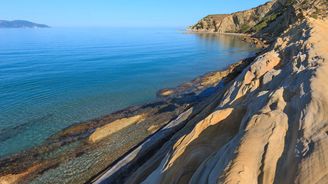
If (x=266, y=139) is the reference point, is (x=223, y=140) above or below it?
below

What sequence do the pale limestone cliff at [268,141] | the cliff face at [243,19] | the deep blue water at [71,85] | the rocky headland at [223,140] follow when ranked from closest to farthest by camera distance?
the pale limestone cliff at [268,141] < the rocky headland at [223,140] < the deep blue water at [71,85] < the cliff face at [243,19]

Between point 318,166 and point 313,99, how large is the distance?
4154 mm

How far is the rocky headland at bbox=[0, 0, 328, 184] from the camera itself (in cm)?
1011

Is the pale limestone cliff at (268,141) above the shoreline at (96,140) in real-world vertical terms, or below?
above

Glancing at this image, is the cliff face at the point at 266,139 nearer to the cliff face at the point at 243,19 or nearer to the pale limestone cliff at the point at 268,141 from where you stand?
the pale limestone cliff at the point at 268,141

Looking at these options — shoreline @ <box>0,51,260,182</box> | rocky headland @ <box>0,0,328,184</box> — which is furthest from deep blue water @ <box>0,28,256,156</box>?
rocky headland @ <box>0,0,328,184</box>

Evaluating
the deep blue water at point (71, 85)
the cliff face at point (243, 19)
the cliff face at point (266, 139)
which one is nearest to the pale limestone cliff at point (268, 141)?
the cliff face at point (266, 139)

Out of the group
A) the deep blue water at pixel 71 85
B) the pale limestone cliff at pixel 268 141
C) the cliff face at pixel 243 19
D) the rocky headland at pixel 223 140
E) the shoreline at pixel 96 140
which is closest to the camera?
the pale limestone cliff at pixel 268 141

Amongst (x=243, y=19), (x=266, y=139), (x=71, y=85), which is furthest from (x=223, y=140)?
(x=243, y=19)

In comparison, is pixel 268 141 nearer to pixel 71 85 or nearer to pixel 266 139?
pixel 266 139

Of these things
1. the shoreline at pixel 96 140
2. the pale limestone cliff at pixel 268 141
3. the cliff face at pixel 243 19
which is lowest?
the shoreline at pixel 96 140

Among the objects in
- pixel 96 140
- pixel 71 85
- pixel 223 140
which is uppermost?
pixel 223 140

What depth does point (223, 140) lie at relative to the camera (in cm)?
1479

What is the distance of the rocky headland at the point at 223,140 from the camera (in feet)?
33.2
